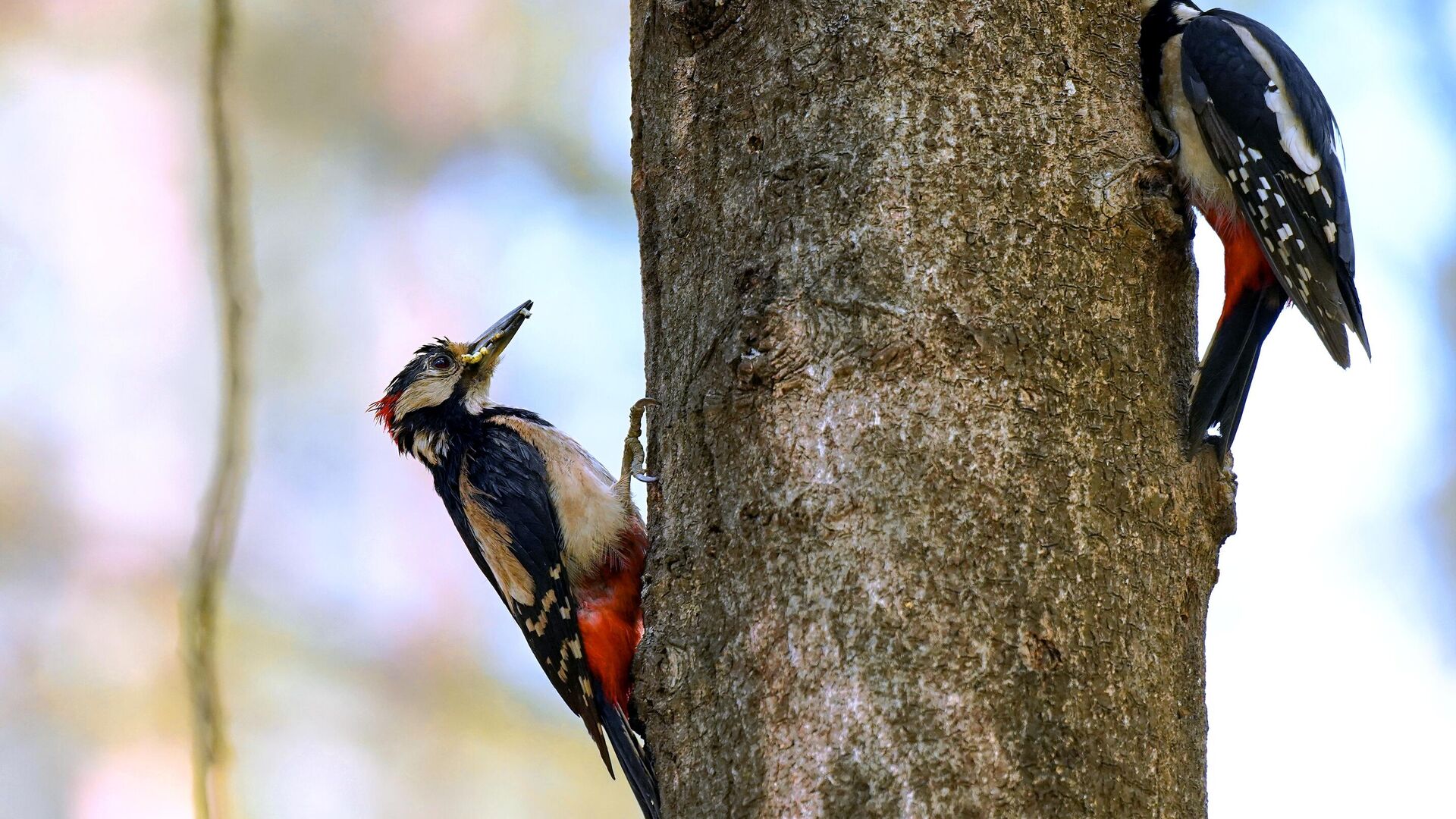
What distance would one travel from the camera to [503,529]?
3195 millimetres

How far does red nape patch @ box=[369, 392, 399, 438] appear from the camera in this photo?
150 inches

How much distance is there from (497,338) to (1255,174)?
2135 mm

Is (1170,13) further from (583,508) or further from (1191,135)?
(583,508)

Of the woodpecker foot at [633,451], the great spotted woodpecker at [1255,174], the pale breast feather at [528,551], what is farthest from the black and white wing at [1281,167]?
the pale breast feather at [528,551]

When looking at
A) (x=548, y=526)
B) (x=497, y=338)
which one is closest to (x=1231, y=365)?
(x=548, y=526)

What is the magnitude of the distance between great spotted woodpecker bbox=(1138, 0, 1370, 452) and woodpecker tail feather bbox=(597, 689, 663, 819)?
136cm

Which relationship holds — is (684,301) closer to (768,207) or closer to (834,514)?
(768,207)

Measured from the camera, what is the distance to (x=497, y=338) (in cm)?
376

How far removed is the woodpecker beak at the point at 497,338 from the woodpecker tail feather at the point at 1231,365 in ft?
6.73

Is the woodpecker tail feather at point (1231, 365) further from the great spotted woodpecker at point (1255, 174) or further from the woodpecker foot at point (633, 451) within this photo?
the woodpecker foot at point (633, 451)

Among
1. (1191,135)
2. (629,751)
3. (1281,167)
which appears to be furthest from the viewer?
(629,751)

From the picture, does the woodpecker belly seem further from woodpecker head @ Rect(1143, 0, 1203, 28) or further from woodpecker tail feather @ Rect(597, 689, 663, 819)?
woodpecker tail feather @ Rect(597, 689, 663, 819)

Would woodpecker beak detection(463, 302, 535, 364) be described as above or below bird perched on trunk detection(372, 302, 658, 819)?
above

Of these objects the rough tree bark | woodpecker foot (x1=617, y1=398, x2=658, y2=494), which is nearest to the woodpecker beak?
woodpecker foot (x1=617, y1=398, x2=658, y2=494)
